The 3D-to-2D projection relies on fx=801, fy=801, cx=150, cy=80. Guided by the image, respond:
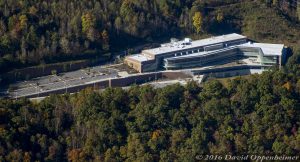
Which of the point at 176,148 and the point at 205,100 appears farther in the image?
the point at 205,100

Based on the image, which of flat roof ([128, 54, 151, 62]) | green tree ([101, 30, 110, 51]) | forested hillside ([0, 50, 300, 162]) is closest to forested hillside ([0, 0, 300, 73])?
green tree ([101, 30, 110, 51])

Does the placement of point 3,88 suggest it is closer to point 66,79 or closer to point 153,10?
point 66,79

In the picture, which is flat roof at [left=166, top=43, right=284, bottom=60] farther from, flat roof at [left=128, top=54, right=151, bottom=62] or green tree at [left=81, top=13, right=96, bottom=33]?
green tree at [left=81, top=13, right=96, bottom=33]

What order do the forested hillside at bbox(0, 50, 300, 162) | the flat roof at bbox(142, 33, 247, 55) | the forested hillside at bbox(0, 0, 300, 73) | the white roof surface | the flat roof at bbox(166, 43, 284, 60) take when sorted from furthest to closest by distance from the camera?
the white roof surface < the flat roof at bbox(166, 43, 284, 60) < the flat roof at bbox(142, 33, 247, 55) < the forested hillside at bbox(0, 0, 300, 73) < the forested hillside at bbox(0, 50, 300, 162)

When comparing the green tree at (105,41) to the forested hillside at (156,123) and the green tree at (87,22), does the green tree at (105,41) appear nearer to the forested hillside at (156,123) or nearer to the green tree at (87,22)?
the green tree at (87,22)

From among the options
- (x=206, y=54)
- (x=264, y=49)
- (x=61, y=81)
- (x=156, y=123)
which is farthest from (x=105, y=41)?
(x=156, y=123)

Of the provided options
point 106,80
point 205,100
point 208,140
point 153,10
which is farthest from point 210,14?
point 208,140
